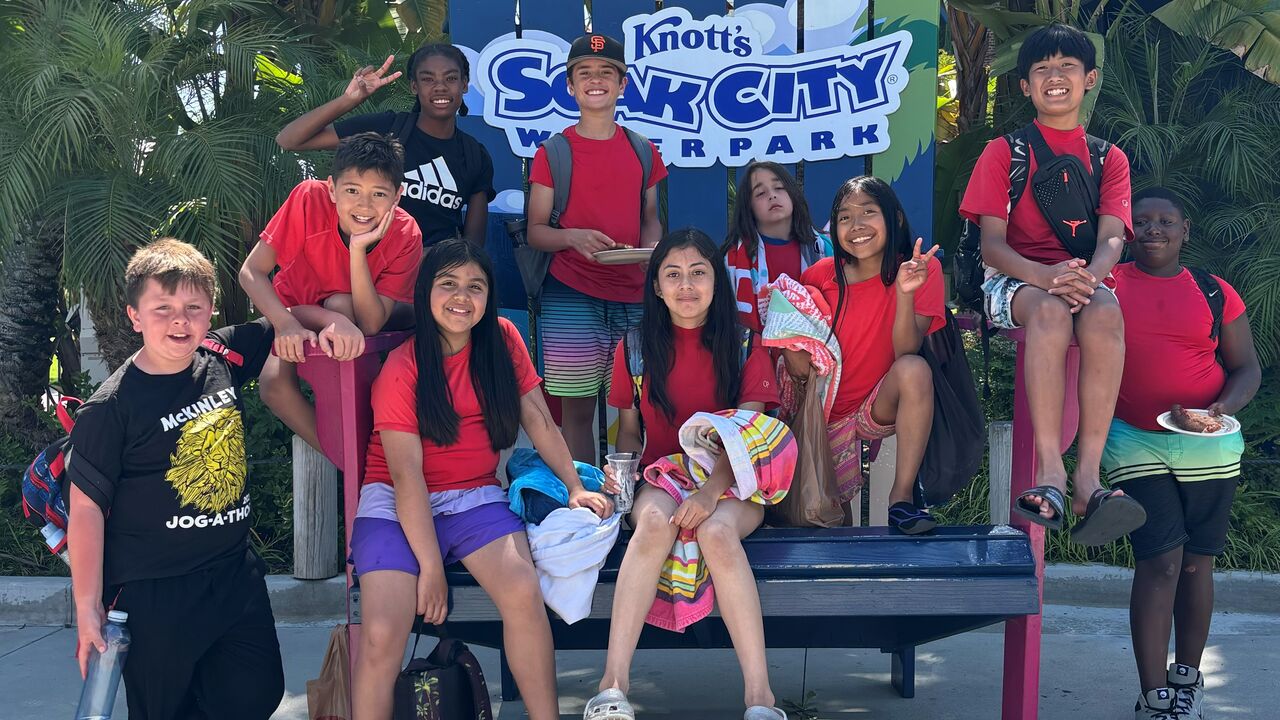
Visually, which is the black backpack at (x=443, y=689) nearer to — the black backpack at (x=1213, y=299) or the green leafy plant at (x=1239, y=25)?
the black backpack at (x=1213, y=299)

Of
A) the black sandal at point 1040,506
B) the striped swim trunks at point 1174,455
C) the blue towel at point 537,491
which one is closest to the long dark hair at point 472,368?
the blue towel at point 537,491

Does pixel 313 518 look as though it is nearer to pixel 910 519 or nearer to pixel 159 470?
pixel 159 470

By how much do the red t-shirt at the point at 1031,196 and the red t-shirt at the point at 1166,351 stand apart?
228 millimetres

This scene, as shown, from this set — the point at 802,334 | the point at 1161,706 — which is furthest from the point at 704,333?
the point at 1161,706

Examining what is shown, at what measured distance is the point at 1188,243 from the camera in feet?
18.8

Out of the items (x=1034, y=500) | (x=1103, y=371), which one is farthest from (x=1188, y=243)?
(x=1034, y=500)

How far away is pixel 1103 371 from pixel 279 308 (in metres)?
2.42

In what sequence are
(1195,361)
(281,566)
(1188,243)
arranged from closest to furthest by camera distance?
(1195,361) < (281,566) < (1188,243)

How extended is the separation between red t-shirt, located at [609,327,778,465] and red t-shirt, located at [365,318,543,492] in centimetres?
44

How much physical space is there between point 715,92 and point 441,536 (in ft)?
8.15

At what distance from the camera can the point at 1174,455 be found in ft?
12.1

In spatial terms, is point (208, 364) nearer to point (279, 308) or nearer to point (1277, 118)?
point (279, 308)

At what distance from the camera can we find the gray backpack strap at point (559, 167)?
437cm

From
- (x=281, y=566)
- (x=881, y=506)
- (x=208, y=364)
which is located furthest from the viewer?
(x=281, y=566)
